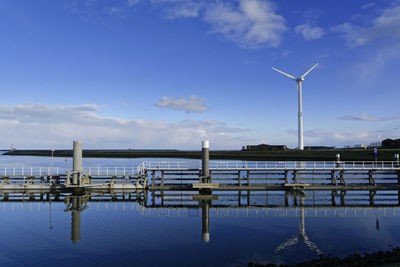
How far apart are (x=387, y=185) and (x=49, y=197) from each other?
141 ft

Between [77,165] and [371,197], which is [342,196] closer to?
[371,197]

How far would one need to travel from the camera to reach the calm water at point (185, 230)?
14814mm

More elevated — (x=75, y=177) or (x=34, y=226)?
(x=75, y=177)

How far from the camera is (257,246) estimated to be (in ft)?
53.5

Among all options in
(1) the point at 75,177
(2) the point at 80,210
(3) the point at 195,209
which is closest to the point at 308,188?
(3) the point at 195,209

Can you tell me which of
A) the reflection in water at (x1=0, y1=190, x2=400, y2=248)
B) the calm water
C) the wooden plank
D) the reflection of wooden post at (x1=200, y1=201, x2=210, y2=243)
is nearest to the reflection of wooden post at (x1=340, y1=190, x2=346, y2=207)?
the reflection in water at (x1=0, y1=190, x2=400, y2=248)

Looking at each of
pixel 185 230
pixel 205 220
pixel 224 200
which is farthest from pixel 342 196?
pixel 185 230

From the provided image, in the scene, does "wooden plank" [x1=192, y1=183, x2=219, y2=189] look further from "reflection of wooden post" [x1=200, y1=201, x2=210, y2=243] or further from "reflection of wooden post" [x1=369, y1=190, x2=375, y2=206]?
"reflection of wooden post" [x1=369, y1=190, x2=375, y2=206]

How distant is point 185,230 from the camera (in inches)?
773

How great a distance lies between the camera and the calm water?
48.6 feet

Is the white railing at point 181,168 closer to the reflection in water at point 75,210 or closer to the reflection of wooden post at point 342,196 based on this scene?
the reflection of wooden post at point 342,196

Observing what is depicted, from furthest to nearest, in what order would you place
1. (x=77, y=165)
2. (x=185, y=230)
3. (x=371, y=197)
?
(x=77, y=165), (x=371, y=197), (x=185, y=230)

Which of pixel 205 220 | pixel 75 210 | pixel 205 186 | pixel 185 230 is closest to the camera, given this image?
pixel 185 230

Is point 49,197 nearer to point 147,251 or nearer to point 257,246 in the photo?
point 147,251
